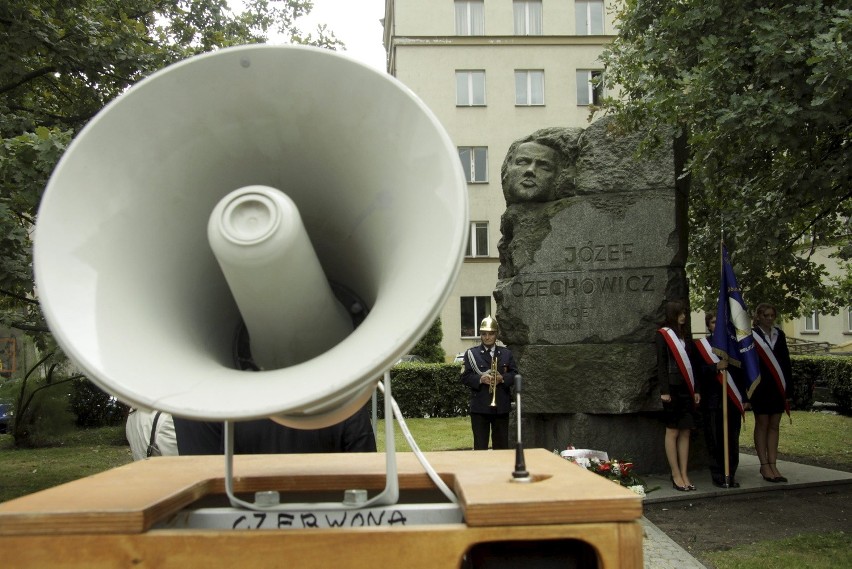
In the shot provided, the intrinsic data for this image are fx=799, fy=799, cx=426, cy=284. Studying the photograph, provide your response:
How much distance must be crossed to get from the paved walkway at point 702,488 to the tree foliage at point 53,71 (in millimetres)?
5266

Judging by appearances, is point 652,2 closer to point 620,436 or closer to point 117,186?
point 620,436

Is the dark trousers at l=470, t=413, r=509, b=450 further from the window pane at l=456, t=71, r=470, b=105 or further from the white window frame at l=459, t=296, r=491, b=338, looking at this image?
the window pane at l=456, t=71, r=470, b=105

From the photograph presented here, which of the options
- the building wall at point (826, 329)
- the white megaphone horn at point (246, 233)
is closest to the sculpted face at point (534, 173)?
the white megaphone horn at point (246, 233)

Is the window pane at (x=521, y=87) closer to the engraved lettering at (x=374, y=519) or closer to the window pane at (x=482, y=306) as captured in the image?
the window pane at (x=482, y=306)

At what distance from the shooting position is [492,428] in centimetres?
836

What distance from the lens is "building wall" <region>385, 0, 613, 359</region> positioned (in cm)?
2678

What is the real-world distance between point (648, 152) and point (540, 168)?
1.28m

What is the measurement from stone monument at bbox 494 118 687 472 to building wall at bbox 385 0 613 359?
18.2 metres

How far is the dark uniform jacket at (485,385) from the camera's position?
26.7 feet

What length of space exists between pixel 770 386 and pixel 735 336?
1.86ft

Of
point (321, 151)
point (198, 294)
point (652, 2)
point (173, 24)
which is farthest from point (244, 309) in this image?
point (173, 24)

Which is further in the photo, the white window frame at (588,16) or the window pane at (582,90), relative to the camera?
the white window frame at (588,16)

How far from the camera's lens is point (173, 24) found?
10.4 meters

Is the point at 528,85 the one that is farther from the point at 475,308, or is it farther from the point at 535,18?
the point at 475,308
